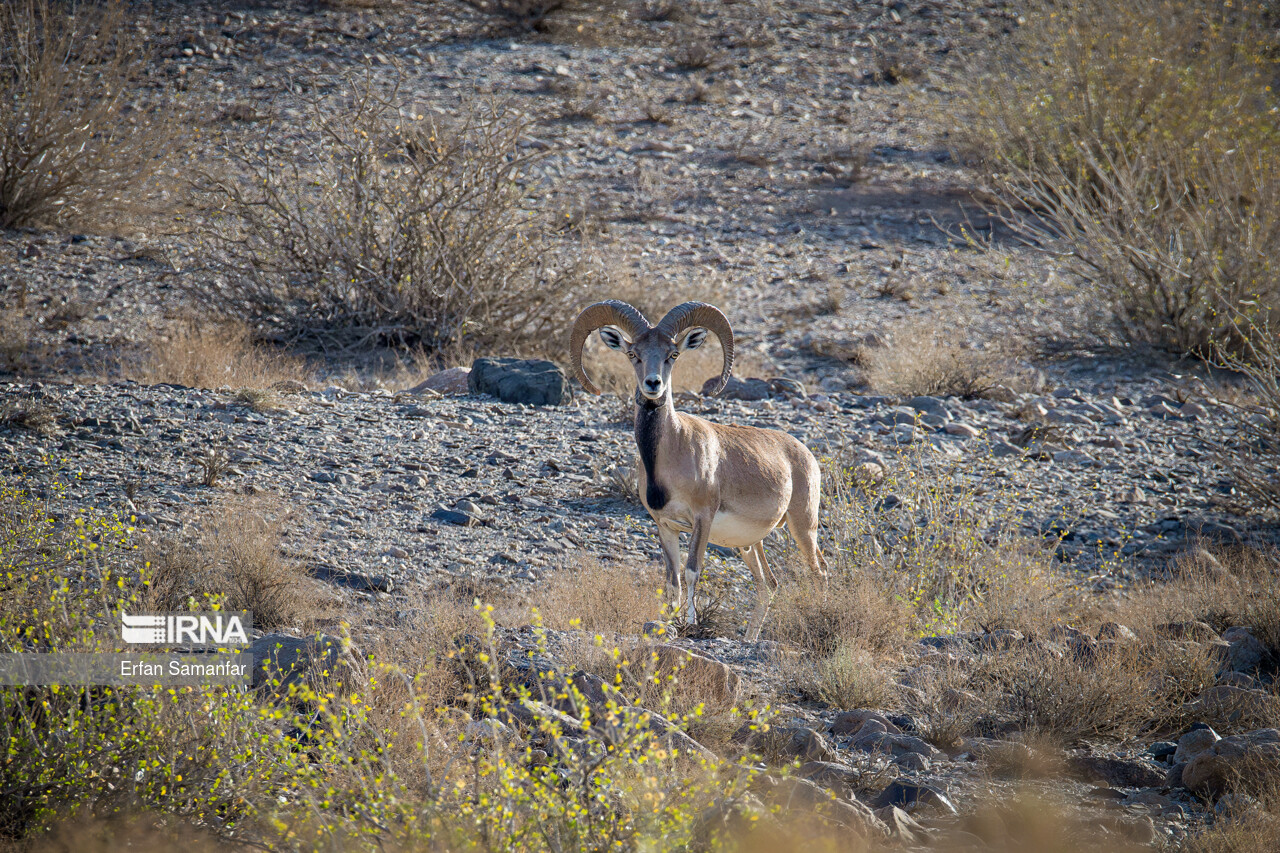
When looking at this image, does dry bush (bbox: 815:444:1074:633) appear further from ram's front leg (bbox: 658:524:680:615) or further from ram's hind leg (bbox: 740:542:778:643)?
ram's front leg (bbox: 658:524:680:615)

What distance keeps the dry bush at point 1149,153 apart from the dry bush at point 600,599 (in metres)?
7.19

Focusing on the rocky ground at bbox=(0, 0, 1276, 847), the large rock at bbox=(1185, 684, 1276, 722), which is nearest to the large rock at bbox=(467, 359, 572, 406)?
the rocky ground at bbox=(0, 0, 1276, 847)

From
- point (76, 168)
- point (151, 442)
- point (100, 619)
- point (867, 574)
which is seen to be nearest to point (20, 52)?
point (76, 168)

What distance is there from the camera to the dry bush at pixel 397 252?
525 inches

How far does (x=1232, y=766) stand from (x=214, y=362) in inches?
418

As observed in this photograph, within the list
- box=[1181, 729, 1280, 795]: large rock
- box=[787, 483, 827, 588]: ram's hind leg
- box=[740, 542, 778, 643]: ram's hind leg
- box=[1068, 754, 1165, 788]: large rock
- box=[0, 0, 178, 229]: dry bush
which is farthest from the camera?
box=[0, 0, 178, 229]: dry bush

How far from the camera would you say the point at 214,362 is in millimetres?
12242

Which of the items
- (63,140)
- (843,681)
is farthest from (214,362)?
(843,681)

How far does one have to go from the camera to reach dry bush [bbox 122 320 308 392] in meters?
11.9

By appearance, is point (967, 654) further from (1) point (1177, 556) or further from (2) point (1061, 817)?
(1) point (1177, 556)

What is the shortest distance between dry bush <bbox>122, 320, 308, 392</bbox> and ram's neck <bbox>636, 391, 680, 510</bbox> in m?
5.41

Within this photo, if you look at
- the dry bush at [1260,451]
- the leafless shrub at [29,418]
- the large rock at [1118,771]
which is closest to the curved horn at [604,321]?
the large rock at [1118,771]

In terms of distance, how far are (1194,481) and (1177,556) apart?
7.49 ft

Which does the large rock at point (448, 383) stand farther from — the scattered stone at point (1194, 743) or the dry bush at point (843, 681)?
the scattered stone at point (1194, 743)
